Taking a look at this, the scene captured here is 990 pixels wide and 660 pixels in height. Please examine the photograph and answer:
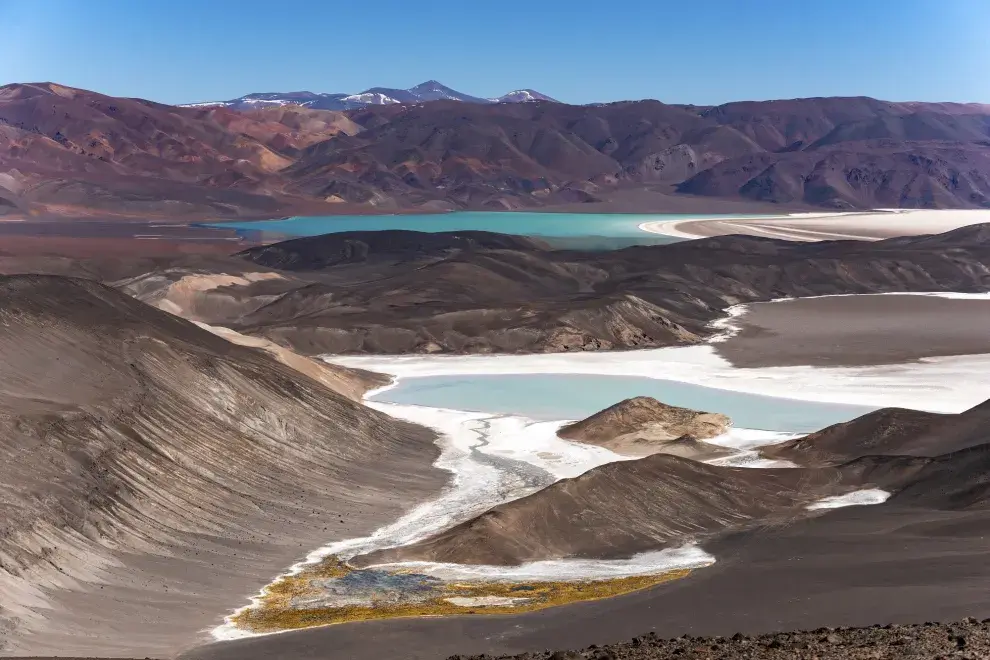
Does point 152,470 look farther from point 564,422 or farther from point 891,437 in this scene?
point 891,437

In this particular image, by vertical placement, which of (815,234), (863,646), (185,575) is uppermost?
(815,234)

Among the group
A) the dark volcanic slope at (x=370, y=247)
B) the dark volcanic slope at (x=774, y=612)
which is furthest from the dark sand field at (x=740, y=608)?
the dark volcanic slope at (x=370, y=247)

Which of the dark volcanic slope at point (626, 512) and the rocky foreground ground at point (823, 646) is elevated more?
the rocky foreground ground at point (823, 646)

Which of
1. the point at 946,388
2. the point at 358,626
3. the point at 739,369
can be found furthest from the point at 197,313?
the point at 358,626

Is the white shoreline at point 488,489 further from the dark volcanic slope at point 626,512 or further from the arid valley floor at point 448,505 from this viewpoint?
the dark volcanic slope at point 626,512

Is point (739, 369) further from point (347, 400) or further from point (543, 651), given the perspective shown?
point (543, 651)
